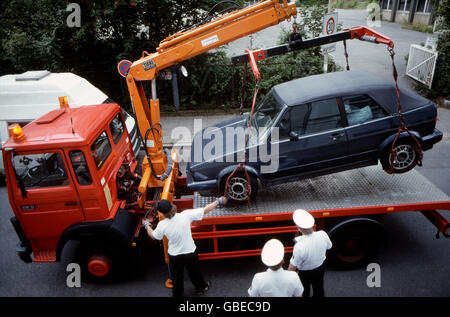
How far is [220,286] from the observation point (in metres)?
4.91

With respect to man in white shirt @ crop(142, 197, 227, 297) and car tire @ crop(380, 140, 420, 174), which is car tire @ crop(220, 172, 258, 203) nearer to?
man in white shirt @ crop(142, 197, 227, 297)

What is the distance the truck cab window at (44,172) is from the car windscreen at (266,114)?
2.87 m

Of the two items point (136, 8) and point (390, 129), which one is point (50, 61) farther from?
point (390, 129)

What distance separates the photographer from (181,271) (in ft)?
14.5

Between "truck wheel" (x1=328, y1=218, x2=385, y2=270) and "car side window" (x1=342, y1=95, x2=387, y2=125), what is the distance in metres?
1.53

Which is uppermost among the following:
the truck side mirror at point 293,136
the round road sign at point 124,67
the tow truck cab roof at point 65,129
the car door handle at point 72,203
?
the round road sign at point 124,67

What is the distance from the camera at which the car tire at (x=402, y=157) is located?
16.6ft

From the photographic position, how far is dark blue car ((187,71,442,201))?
4.95 meters

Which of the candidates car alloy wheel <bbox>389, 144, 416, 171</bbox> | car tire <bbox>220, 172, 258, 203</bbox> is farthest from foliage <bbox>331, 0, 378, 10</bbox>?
car tire <bbox>220, 172, 258, 203</bbox>

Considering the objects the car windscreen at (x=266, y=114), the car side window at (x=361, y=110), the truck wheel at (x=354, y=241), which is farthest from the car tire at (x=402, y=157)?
the car windscreen at (x=266, y=114)

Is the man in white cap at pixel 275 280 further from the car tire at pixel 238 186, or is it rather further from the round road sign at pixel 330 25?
the round road sign at pixel 330 25

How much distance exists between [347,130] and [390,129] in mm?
679

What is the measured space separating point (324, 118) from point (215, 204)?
2.11 meters

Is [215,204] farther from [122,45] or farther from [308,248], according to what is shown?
[122,45]
